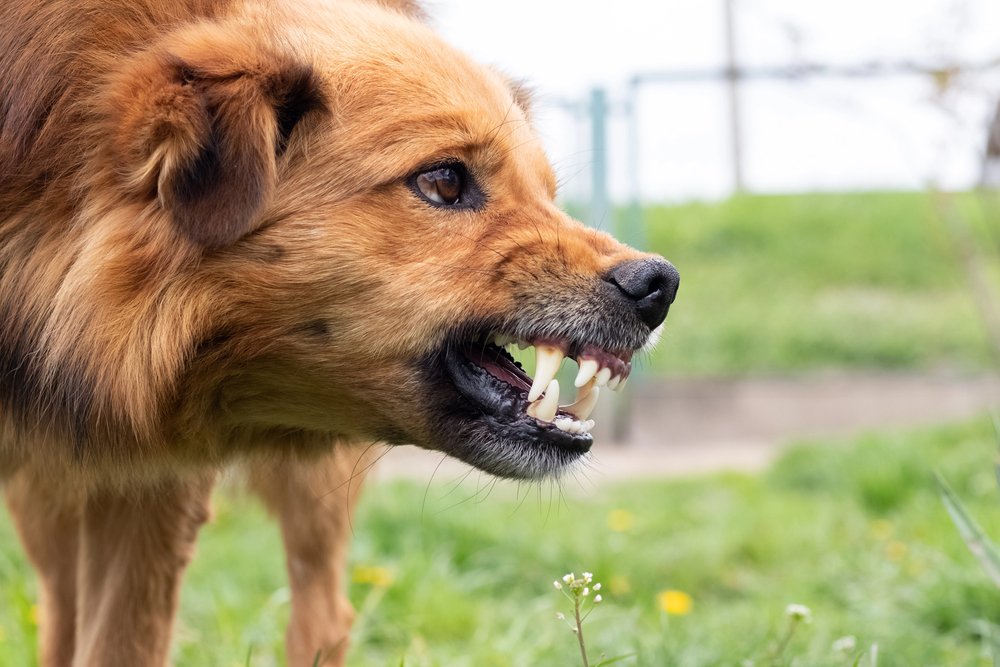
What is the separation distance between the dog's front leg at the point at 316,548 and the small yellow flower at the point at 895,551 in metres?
2.28

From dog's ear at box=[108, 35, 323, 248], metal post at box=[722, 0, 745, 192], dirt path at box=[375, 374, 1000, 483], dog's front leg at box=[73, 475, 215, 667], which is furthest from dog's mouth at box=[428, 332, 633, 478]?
metal post at box=[722, 0, 745, 192]

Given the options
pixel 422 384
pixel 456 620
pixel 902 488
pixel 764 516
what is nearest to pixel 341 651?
pixel 456 620

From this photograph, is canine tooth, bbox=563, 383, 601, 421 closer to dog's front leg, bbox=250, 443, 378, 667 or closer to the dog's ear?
the dog's ear

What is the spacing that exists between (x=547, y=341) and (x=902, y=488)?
396 centimetres

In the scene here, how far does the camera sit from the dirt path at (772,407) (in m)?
8.97

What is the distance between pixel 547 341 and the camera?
7.45 feet

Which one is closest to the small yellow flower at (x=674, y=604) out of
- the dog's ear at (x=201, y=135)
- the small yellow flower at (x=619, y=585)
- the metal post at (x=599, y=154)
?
the small yellow flower at (x=619, y=585)

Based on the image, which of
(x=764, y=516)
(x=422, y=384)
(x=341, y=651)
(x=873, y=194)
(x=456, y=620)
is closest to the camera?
(x=422, y=384)

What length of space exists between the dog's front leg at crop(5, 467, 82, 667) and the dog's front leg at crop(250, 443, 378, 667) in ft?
1.76

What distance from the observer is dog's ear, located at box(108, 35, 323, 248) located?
204 centimetres

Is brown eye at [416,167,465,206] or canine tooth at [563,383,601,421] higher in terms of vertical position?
brown eye at [416,167,465,206]

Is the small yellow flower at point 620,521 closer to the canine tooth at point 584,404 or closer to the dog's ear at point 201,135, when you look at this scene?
the canine tooth at point 584,404

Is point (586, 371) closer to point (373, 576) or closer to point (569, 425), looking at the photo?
point (569, 425)

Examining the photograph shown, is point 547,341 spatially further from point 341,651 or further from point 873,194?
point 873,194
